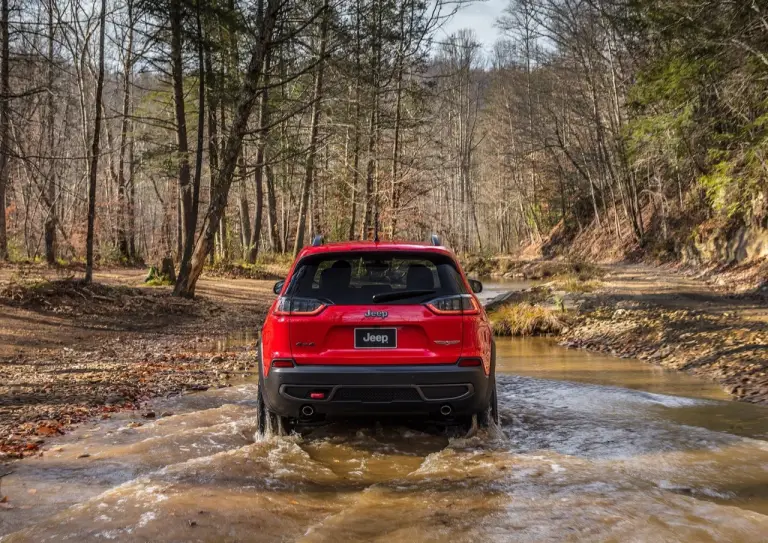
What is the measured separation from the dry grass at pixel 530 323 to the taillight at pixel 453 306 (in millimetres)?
8525

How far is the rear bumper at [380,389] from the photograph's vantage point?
4.54 metres

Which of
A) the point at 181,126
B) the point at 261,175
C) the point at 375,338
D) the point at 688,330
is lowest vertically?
the point at 688,330

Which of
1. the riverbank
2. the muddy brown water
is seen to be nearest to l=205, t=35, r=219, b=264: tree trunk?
the riverbank

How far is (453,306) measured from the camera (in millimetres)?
4742

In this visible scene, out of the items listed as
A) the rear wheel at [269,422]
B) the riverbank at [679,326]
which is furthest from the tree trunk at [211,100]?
the rear wheel at [269,422]

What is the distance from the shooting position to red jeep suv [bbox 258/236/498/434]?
4566 mm

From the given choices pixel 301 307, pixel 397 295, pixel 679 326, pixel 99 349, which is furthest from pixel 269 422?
pixel 679 326

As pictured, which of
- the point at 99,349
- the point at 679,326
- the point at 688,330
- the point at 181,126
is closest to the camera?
the point at 99,349

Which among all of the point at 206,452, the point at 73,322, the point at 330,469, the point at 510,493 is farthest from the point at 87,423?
the point at 73,322

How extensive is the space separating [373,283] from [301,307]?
77 cm

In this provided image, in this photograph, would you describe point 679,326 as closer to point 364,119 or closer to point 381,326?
point 381,326

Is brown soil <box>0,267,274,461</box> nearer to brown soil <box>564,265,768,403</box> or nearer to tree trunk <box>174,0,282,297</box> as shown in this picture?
tree trunk <box>174,0,282,297</box>

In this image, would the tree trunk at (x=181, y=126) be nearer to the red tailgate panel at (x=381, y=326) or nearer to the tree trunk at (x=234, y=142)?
the tree trunk at (x=234, y=142)

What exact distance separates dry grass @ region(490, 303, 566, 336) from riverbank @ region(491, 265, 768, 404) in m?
0.09
